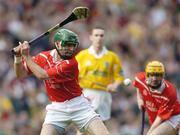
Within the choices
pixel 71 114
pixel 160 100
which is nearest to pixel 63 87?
pixel 71 114

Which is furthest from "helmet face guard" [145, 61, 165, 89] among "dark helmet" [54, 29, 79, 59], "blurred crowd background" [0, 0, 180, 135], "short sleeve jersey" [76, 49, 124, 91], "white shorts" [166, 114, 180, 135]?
"blurred crowd background" [0, 0, 180, 135]

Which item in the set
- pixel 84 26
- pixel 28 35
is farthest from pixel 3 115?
pixel 84 26

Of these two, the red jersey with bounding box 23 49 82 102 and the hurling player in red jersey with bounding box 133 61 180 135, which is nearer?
the red jersey with bounding box 23 49 82 102

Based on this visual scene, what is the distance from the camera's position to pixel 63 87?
12.8 m

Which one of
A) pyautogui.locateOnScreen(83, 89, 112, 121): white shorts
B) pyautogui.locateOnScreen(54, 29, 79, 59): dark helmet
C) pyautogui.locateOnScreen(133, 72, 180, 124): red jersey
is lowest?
pyautogui.locateOnScreen(83, 89, 112, 121): white shorts

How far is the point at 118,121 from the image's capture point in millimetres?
20266

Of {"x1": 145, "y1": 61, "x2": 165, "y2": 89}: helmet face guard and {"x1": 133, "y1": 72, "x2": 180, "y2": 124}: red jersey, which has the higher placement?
{"x1": 145, "y1": 61, "x2": 165, "y2": 89}: helmet face guard

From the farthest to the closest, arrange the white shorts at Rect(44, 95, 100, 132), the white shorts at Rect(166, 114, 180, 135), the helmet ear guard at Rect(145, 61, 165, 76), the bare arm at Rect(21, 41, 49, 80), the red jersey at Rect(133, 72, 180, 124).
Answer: the white shorts at Rect(166, 114, 180, 135) → the red jersey at Rect(133, 72, 180, 124) → the helmet ear guard at Rect(145, 61, 165, 76) → the white shorts at Rect(44, 95, 100, 132) → the bare arm at Rect(21, 41, 49, 80)

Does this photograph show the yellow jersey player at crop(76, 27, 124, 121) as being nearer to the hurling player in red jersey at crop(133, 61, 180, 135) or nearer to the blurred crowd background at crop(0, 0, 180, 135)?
the hurling player in red jersey at crop(133, 61, 180, 135)

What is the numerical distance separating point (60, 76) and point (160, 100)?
2016 millimetres

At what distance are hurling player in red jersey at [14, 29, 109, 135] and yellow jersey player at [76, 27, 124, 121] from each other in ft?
10.0

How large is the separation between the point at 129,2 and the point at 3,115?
6306mm

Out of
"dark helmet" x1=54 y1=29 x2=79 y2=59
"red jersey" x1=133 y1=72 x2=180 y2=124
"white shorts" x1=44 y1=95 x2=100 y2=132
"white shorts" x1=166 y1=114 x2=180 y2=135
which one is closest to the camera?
"dark helmet" x1=54 y1=29 x2=79 y2=59

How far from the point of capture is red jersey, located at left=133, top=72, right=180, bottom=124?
13914 mm
